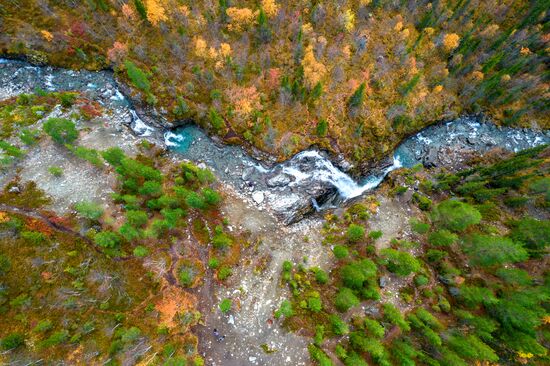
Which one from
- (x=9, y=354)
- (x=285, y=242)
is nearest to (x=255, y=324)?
(x=285, y=242)

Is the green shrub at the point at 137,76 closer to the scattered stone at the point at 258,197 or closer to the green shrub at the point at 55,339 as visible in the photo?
the scattered stone at the point at 258,197

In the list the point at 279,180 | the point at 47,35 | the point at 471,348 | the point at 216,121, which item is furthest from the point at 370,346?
the point at 47,35

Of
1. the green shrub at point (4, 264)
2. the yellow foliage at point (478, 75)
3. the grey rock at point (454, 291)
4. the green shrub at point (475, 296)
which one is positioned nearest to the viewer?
the green shrub at point (4, 264)

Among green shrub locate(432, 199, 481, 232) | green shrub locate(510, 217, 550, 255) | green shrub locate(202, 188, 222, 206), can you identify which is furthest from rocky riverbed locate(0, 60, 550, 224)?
green shrub locate(510, 217, 550, 255)

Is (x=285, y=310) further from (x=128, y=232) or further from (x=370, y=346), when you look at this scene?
(x=128, y=232)

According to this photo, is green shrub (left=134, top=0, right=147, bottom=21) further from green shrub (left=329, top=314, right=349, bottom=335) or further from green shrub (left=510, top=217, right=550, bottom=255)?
green shrub (left=510, top=217, right=550, bottom=255)

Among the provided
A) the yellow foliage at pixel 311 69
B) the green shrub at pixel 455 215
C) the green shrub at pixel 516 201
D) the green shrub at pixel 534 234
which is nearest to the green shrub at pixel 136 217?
the yellow foliage at pixel 311 69

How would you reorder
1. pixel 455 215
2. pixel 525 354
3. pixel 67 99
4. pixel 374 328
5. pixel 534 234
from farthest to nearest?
pixel 67 99 → pixel 455 215 → pixel 534 234 → pixel 374 328 → pixel 525 354
